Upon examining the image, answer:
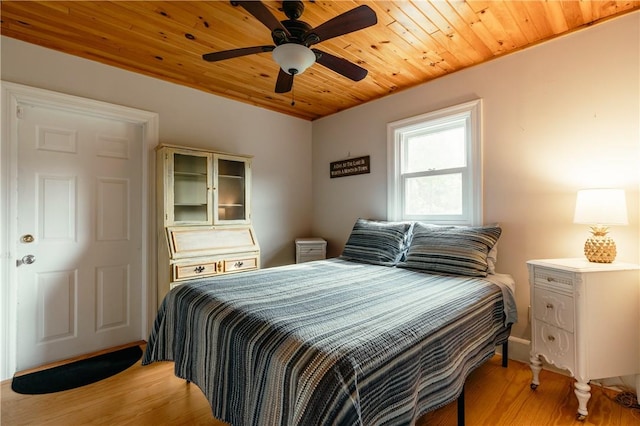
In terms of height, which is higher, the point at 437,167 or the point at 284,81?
the point at 284,81

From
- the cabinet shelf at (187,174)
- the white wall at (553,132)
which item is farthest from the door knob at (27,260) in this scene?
the white wall at (553,132)

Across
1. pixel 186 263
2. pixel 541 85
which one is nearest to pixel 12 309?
pixel 186 263

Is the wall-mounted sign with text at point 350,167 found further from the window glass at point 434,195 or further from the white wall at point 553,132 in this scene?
the white wall at point 553,132

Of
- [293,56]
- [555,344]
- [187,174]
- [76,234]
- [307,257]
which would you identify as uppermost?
[293,56]

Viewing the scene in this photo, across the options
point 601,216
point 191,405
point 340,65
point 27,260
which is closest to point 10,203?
point 27,260

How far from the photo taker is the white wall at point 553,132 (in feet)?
6.32

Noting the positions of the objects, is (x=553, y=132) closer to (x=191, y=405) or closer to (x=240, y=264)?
(x=240, y=264)

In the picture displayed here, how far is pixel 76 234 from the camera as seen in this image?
8.02 feet

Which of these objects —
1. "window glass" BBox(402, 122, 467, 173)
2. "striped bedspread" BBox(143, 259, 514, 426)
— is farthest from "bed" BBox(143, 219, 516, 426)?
"window glass" BBox(402, 122, 467, 173)

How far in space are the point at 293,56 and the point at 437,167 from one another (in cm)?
186

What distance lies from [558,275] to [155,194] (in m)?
3.18

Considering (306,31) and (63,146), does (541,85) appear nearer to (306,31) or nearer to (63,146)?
(306,31)

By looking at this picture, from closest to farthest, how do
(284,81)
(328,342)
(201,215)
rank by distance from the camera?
(328,342)
(284,81)
(201,215)

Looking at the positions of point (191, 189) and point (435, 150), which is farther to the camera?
point (435, 150)
